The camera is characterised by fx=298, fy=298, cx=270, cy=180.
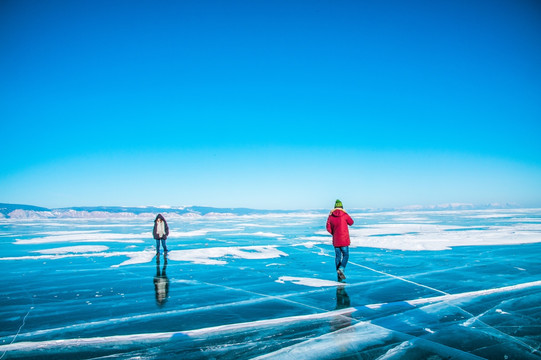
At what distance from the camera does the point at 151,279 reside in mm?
7223

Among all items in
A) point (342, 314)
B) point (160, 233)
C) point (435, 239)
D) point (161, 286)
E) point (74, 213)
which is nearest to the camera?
point (342, 314)

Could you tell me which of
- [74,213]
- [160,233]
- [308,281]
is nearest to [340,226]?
[308,281]

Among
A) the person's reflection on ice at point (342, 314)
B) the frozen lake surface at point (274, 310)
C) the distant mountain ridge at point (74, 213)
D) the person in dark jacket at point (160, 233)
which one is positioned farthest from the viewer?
the distant mountain ridge at point (74, 213)

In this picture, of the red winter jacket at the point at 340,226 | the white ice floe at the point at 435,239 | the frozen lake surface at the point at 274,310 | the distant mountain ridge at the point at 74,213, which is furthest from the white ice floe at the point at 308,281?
the distant mountain ridge at the point at 74,213

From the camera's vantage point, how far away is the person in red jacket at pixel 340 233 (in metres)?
6.79

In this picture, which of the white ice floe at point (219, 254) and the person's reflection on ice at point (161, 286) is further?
the white ice floe at point (219, 254)

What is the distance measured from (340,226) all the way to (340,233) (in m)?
0.16

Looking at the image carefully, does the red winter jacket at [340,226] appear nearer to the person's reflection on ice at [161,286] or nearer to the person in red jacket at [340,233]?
the person in red jacket at [340,233]

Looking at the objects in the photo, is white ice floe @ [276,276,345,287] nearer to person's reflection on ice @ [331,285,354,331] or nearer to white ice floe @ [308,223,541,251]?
person's reflection on ice @ [331,285,354,331]

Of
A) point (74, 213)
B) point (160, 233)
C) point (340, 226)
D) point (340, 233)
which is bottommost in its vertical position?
point (74, 213)

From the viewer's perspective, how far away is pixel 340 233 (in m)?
6.78

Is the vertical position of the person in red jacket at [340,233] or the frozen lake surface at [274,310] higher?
the person in red jacket at [340,233]

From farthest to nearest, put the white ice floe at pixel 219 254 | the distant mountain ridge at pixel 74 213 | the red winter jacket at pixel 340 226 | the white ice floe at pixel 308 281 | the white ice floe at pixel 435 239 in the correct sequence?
the distant mountain ridge at pixel 74 213 < the white ice floe at pixel 435 239 < the white ice floe at pixel 219 254 < the red winter jacket at pixel 340 226 < the white ice floe at pixel 308 281

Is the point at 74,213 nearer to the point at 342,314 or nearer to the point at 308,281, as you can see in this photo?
the point at 308,281
